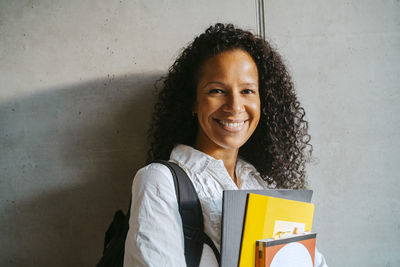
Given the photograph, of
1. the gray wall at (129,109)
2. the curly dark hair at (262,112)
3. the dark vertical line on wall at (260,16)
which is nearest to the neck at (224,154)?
the curly dark hair at (262,112)

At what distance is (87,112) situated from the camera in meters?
1.27

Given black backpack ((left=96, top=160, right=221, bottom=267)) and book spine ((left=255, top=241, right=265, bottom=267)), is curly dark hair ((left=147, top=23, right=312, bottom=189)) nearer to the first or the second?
black backpack ((left=96, top=160, right=221, bottom=267))

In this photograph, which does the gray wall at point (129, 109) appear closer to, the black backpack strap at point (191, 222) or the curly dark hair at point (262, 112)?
the curly dark hair at point (262, 112)

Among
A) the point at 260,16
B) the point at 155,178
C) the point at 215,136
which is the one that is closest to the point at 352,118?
the point at 260,16

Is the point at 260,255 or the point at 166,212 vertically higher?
the point at 166,212

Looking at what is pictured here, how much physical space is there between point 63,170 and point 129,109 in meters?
0.44

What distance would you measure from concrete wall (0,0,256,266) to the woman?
0.71ft

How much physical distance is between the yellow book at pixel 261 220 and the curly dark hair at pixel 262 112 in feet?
1.30

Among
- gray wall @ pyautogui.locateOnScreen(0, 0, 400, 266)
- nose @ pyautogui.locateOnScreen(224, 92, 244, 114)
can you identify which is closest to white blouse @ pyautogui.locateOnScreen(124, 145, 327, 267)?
nose @ pyautogui.locateOnScreen(224, 92, 244, 114)

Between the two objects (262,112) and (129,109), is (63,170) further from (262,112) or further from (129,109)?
(262,112)

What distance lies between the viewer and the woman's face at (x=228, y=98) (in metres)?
0.98

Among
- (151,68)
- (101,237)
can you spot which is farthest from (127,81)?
(101,237)

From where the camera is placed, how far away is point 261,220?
80cm

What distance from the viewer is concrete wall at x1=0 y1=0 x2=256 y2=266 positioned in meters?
1.25
